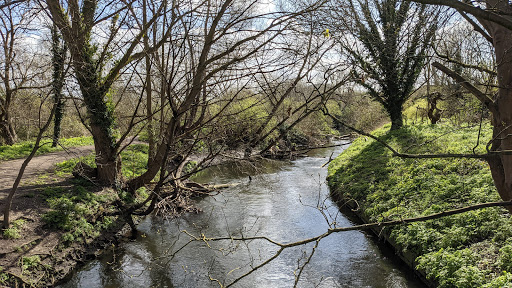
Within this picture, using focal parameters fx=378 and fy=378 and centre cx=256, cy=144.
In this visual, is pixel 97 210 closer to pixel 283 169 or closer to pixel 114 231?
pixel 114 231

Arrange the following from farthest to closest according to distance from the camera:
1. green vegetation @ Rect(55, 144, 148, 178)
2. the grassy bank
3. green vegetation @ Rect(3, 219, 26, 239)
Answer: green vegetation @ Rect(55, 144, 148, 178), green vegetation @ Rect(3, 219, 26, 239), the grassy bank

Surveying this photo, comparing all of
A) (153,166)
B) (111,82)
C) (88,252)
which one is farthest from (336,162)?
(88,252)

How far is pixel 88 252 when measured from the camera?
355 inches

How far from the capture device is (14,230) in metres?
8.14

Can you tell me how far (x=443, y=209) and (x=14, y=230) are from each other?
31.0ft

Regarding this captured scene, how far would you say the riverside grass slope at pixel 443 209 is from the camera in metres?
6.32

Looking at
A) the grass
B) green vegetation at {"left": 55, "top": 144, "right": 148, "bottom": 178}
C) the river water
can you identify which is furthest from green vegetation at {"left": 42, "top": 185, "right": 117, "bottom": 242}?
green vegetation at {"left": 55, "top": 144, "right": 148, "bottom": 178}

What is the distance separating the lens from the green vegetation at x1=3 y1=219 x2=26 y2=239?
7.94 meters

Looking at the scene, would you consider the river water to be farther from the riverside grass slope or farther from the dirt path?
the dirt path

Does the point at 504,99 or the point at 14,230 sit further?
the point at 14,230

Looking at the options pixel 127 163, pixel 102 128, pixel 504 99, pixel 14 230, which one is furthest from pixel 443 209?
pixel 127 163

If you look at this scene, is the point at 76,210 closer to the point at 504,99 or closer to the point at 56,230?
the point at 56,230

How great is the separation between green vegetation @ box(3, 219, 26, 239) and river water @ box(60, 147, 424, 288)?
5.04 ft

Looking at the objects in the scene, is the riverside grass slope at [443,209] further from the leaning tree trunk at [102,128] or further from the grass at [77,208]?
the leaning tree trunk at [102,128]
